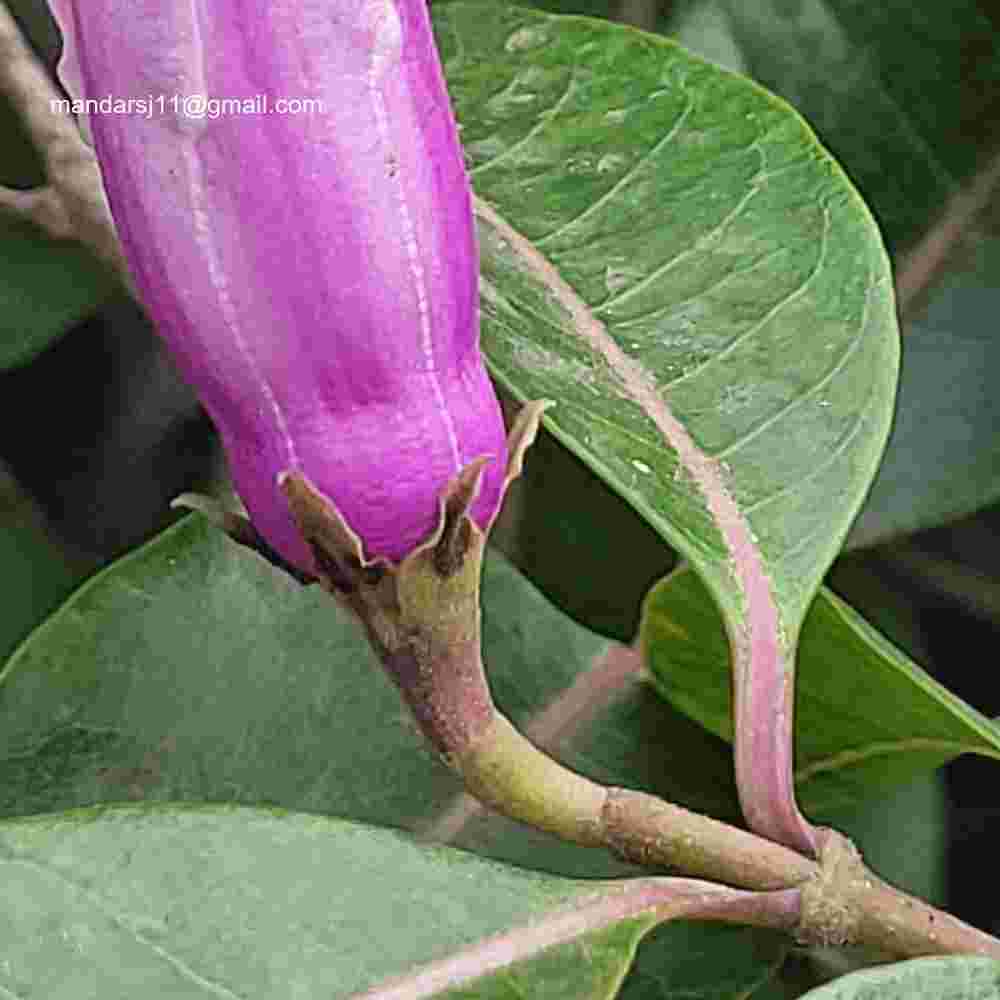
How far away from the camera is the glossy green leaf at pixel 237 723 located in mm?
827

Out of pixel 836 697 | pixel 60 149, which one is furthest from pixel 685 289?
pixel 60 149

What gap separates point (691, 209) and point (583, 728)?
0.22m

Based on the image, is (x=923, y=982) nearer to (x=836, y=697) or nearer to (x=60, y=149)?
(x=836, y=697)

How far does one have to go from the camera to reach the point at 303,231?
0.59 metres

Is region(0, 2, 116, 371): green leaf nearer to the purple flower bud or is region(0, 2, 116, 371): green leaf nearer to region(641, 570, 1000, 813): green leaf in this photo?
region(641, 570, 1000, 813): green leaf

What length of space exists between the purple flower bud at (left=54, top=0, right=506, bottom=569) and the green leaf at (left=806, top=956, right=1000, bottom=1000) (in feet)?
0.52

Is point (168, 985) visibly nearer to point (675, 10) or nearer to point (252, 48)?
point (252, 48)

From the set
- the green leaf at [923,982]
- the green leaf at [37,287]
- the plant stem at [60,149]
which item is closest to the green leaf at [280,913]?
the green leaf at [923,982]

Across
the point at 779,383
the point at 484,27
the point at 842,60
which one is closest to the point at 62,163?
the point at 484,27

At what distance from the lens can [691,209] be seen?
869mm

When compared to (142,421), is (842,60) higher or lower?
higher

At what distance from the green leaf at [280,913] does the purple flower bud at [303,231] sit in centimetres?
9

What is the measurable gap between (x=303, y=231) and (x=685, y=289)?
28cm

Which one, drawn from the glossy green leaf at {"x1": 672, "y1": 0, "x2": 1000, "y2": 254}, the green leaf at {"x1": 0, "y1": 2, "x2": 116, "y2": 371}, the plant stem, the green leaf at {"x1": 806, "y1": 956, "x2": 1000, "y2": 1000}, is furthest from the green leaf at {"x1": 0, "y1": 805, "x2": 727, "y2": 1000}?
the glossy green leaf at {"x1": 672, "y1": 0, "x2": 1000, "y2": 254}
